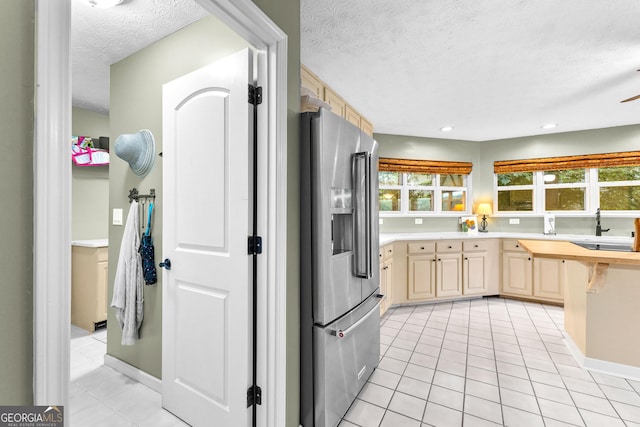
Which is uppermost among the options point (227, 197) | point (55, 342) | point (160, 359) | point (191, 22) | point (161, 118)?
point (191, 22)

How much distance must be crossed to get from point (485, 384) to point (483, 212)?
3316mm

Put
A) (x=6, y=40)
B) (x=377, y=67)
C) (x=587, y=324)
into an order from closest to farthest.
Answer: (x=6, y=40)
(x=587, y=324)
(x=377, y=67)

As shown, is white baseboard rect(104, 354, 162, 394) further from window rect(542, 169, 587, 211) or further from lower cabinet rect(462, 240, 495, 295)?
window rect(542, 169, 587, 211)

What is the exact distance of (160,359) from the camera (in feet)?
6.52

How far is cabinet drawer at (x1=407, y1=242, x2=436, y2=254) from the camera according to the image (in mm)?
3877

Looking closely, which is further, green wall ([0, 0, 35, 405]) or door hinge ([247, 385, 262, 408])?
door hinge ([247, 385, 262, 408])

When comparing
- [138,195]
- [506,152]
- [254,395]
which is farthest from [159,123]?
[506,152]

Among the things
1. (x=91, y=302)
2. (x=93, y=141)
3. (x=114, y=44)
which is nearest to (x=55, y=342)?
(x=114, y=44)

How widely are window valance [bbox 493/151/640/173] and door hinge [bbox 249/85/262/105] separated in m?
4.67

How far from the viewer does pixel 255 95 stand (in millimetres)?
1450

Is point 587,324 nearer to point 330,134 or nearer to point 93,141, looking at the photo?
point 330,134

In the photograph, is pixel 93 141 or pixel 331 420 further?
pixel 93 141

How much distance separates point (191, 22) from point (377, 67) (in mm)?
1452

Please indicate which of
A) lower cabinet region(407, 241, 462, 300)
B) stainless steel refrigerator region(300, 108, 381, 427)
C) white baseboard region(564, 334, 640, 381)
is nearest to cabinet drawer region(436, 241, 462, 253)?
lower cabinet region(407, 241, 462, 300)
